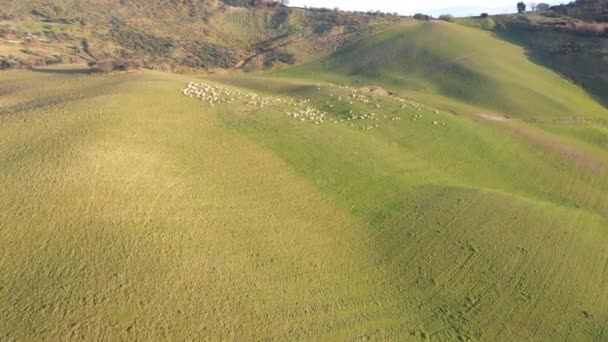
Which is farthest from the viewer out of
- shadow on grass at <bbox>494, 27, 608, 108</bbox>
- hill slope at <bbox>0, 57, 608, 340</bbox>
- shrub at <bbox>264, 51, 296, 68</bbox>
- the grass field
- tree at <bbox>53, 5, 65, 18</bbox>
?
Result: tree at <bbox>53, 5, 65, 18</bbox>

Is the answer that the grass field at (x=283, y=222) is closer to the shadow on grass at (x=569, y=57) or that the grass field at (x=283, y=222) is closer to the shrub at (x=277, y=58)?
the shadow on grass at (x=569, y=57)

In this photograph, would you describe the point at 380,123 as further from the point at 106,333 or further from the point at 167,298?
the point at 106,333

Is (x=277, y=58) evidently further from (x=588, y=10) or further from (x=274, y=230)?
(x=588, y=10)

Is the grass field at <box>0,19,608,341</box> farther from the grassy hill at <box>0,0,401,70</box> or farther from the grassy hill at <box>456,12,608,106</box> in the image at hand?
the grassy hill at <box>0,0,401,70</box>

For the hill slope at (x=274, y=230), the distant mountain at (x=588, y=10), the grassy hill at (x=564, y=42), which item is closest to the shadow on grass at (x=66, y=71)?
the hill slope at (x=274, y=230)

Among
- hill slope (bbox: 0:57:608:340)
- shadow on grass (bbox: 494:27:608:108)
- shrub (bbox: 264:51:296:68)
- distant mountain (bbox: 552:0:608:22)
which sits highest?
distant mountain (bbox: 552:0:608:22)

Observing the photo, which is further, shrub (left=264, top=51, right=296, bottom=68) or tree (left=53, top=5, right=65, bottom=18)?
tree (left=53, top=5, right=65, bottom=18)

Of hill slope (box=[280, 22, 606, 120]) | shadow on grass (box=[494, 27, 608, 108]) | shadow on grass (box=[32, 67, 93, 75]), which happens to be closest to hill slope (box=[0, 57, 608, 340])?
shadow on grass (box=[32, 67, 93, 75])

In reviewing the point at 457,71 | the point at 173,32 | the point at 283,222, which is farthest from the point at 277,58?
the point at 283,222
